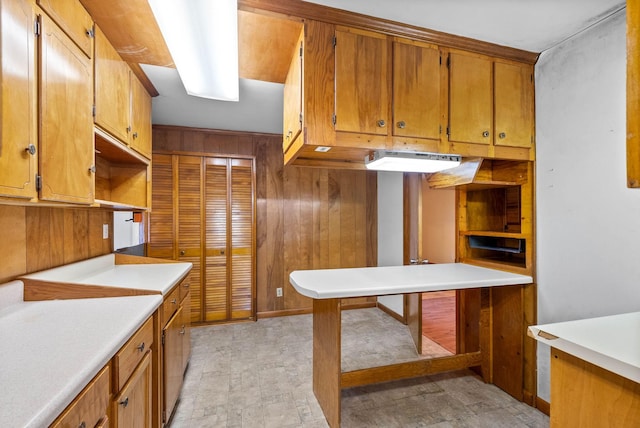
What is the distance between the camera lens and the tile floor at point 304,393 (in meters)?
1.82

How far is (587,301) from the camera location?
5.51 feet

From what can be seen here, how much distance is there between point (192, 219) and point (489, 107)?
10.3 ft

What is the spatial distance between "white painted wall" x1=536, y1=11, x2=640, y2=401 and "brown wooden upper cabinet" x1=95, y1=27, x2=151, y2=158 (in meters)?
2.88

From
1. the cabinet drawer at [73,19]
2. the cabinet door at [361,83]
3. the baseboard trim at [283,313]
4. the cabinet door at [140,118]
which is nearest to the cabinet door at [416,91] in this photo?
the cabinet door at [361,83]

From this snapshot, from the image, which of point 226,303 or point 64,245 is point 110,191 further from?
point 226,303

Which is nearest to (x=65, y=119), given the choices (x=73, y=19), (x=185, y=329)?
(x=73, y=19)

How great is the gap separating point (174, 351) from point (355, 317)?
2401 mm

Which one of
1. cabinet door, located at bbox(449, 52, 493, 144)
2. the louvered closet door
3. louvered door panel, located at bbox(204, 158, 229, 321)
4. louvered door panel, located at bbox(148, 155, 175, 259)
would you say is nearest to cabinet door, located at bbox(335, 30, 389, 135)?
cabinet door, located at bbox(449, 52, 493, 144)

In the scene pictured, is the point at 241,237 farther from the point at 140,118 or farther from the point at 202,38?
the point at 202,38

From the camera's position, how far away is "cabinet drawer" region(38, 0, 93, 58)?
3.90 feet

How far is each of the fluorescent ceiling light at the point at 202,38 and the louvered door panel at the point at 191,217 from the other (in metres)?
1.59

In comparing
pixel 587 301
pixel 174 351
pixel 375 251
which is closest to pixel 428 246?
pixel 375 251

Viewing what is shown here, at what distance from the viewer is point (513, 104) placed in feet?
6.36

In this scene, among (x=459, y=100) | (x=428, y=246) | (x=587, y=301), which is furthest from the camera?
(x=428, y=246)
